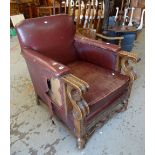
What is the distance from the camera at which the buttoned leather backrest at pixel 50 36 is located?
150cm

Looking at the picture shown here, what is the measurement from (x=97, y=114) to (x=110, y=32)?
1.77m

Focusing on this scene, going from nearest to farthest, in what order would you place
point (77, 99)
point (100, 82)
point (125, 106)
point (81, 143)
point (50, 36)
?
point (77, 99) → point (81, 143) → point (100, 82) → point (50, 36) → point (125, 106)

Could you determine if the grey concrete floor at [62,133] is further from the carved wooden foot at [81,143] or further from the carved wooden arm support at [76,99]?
the carved wooden arm support at [76,99]

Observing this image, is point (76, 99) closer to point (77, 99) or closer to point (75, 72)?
point (77, 99)

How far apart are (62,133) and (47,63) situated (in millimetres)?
693

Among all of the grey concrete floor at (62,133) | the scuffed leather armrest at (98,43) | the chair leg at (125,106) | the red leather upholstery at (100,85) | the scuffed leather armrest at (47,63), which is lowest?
the grey concrete floor at (62,133)

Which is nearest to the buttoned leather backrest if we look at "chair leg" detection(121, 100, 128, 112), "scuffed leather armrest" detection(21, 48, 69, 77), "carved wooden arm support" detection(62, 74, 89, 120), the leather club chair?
the leather club chair

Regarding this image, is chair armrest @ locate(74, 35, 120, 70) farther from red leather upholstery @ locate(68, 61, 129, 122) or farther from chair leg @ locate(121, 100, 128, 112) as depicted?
chair leg @ locate(121, 100, 128, 112)

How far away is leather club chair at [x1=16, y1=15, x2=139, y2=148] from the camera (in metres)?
1.18

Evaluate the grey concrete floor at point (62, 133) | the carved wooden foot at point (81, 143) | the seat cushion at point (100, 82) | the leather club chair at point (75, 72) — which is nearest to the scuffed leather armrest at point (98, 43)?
the leather club chair at point (75, 72)

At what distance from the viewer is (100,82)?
1.48 metres

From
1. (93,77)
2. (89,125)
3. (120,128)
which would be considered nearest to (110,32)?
(93,77)

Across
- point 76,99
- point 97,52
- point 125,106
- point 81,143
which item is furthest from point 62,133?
point 97,52
